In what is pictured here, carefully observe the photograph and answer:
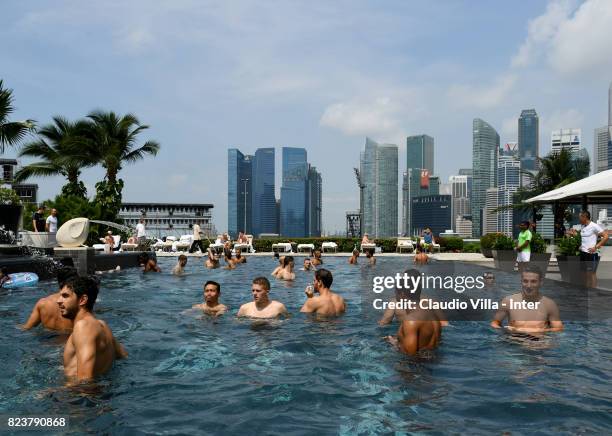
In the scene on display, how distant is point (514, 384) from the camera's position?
17.5 ft

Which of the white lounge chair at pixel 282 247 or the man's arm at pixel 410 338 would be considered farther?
the white lounge chair at pixel 282 247

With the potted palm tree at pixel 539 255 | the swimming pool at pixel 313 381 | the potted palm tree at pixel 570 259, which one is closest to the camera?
the swimming pool at pixel 313 381

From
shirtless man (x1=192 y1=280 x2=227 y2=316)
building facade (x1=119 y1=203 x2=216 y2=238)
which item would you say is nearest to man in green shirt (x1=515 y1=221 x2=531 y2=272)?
shirtless man (x1=192 y1=280 x2=227 y2=316)

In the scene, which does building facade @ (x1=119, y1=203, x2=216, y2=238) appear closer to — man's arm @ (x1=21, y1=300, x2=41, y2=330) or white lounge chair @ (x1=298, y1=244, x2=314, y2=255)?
white lounge chair @ (x1=298, y1=244, x2=314, y2=255)

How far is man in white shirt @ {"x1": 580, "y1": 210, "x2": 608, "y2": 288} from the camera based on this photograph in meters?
11.8

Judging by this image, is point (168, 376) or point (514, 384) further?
point (168, 376)

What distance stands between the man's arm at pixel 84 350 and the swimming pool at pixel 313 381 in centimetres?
19

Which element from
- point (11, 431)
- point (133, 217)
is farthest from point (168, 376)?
point (133, 217)

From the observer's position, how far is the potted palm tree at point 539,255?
49.4 feet

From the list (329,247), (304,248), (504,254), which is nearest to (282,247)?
(304,248)

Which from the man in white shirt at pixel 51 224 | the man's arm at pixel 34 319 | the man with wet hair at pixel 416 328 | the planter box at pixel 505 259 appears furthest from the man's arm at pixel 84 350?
the planter box at pixel 505 259

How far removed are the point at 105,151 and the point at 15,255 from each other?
48.7ft

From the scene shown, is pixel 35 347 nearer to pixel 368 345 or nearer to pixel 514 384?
pixel 368 345

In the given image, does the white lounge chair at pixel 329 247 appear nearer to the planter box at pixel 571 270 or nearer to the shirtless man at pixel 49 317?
the planter box at pixel 571 270
